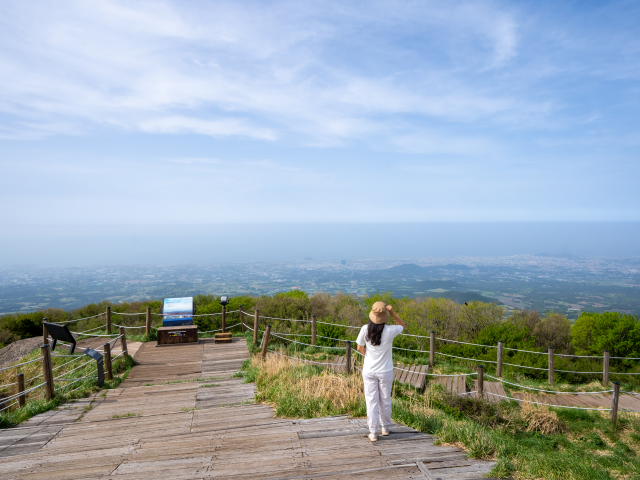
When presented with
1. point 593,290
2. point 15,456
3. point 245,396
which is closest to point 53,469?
point 15,456

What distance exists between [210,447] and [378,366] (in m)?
2.23

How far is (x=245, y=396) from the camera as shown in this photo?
740 centimetres

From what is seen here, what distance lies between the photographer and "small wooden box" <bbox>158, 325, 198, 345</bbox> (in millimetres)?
13500

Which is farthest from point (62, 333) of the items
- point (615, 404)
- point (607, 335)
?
point (607, 335)

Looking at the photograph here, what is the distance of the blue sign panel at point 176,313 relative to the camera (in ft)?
46.4

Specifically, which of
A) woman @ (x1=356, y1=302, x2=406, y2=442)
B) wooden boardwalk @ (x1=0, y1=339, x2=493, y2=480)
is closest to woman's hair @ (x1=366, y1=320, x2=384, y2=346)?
woman @ (x1=356, y1=302, x2=406, y2=442)

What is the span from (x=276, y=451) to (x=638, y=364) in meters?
14.6

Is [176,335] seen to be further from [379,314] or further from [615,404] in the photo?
[615,404]

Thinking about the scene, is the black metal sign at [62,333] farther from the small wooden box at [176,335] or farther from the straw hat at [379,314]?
the straw hat at [379,314]

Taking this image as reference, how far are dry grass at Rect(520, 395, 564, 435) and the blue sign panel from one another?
37.1 ft

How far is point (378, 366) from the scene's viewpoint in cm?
459

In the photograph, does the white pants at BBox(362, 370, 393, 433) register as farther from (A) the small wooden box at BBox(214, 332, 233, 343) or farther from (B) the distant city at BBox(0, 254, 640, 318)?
(B) the distant city at BBox(0, 254, 640, 318)

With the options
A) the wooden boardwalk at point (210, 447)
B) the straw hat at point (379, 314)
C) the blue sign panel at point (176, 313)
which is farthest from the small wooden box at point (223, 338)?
the straw hat at point (379, 314)

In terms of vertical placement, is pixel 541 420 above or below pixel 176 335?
below
